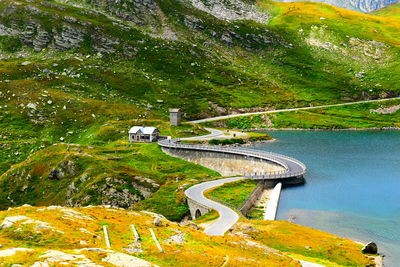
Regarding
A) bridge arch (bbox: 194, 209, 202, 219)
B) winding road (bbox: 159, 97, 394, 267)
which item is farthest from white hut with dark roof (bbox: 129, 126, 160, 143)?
bridge arch (bbox: 194, 209, 202, 219)

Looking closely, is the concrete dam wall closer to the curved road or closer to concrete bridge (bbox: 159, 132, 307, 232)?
concrete bridge (bbox: 159, 132, 307, 232)

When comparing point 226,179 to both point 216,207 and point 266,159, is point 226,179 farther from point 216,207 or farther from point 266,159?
point 216,207

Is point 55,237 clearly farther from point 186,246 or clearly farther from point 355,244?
point 355,244

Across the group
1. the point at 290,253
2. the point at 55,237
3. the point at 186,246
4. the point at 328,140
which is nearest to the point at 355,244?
the point at 290,253

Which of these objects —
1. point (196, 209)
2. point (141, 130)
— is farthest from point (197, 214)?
point (141, 130)

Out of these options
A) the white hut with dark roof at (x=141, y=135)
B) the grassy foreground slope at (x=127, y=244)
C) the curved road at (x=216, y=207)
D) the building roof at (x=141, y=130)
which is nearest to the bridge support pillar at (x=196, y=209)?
the curved road at (x=216, y=207)

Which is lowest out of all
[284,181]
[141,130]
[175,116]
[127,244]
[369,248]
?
[369,248]
